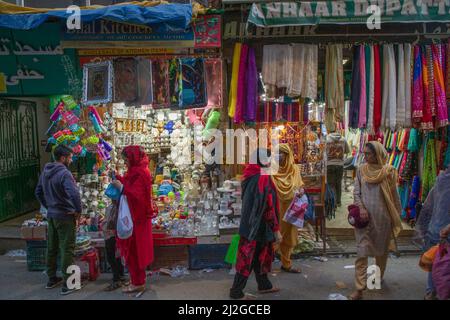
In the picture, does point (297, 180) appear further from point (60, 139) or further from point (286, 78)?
point (60, 139)

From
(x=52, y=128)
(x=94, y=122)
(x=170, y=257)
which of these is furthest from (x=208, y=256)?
(x=52, y=128)

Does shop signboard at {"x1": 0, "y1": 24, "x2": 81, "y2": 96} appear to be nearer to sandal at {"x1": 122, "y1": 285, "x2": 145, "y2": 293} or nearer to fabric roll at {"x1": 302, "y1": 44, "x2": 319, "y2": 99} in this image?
sandal at {"x1": 122, "y1": 285, "x2": 145, "y2": 293}

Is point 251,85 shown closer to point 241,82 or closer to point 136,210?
point 241,82

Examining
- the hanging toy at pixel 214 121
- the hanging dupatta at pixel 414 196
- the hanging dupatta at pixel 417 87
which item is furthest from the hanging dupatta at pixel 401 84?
the hanging toy at pixel 214 121

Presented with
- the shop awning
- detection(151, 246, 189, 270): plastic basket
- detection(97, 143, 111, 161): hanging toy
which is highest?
the shop awning

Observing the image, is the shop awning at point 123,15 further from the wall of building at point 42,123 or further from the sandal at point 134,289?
the sandal at point 134,289

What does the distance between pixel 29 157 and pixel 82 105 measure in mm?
2544

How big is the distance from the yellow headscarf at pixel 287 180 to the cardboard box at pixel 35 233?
325 cm

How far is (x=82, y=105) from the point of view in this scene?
6285 mm

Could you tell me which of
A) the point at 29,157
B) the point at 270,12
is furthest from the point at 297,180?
the point at 29,157

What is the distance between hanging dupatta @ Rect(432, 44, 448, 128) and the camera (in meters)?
5.55

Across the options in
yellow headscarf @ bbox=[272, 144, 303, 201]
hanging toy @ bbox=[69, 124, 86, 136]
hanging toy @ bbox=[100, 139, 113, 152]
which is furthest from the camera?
hanging toy @ bbox=[100, 139, 113, 152]

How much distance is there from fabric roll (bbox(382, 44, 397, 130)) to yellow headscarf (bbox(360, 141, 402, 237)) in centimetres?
120

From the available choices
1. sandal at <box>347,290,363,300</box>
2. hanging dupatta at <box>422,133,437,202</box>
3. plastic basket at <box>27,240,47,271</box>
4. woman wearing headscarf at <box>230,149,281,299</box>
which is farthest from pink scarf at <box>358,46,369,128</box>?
plastic basket at <box>27,240,47,271</box>
